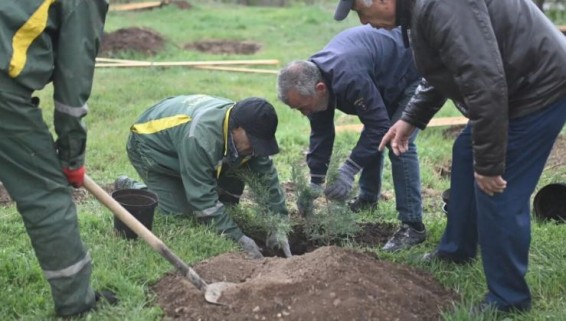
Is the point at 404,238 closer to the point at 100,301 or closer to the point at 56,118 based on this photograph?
the point at 100,301

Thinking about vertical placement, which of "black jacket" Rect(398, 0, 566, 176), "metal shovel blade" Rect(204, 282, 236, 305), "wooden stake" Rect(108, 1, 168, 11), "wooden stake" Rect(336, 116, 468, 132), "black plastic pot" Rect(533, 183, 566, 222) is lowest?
"wooden stake" Rect(108, 1, 168, 11)

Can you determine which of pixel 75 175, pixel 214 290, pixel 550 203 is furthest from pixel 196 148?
pixel 550 203

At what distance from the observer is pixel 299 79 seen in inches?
195

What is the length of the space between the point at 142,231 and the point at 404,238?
2.11m

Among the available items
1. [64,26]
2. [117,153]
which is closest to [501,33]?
[64,26]

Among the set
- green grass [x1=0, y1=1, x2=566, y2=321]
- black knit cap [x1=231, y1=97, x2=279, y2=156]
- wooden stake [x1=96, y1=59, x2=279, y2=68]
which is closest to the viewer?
green grass [x1=0, y1=1, x2=566, y2=321]

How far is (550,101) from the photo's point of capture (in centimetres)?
367

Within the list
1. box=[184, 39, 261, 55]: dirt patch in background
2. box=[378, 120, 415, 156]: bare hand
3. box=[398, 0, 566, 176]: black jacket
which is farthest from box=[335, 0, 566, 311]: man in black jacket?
box=[184, 39, 261, 55]: dirt patch in background

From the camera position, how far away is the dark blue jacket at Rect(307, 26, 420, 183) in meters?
4.98

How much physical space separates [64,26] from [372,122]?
7.68 ft

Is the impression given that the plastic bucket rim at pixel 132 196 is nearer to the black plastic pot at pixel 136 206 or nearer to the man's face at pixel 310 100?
the black plastic pot at pixel 136 206

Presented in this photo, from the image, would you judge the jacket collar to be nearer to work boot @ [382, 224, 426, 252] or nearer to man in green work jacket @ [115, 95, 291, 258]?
man in green work jacket @ [115, 95, 291, 258]

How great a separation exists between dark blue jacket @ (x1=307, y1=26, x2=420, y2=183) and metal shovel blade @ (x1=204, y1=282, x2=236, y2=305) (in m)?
1.48

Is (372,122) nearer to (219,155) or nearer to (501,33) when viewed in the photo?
(219,155)
